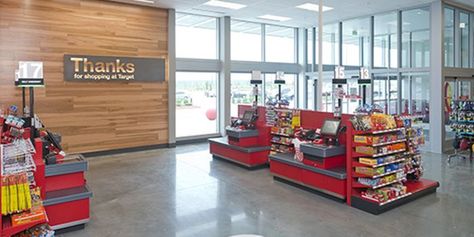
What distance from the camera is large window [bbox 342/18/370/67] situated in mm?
11125

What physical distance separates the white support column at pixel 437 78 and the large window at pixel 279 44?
213 inches

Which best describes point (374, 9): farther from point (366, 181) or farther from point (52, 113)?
point (52, 113)

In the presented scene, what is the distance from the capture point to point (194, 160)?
26.7ft

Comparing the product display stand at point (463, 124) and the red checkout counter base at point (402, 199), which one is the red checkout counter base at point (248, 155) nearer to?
the red checkout counter base at point (402, 199)

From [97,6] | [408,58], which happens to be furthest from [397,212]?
[97,6]

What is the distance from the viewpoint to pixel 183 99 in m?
10.8

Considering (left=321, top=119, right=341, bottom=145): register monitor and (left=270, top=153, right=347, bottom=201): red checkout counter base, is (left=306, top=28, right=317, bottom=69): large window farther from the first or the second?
(left=321, top=119, right=341, bottom=145): register monitor

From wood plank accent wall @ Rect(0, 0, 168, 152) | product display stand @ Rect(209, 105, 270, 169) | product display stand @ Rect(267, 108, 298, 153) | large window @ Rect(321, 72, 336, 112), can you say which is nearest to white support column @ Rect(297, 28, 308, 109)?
large window @ Rect(321, 72, 336, 112)

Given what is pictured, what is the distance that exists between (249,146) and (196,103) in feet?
13.8

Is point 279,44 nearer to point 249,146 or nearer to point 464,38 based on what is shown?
point 464,38

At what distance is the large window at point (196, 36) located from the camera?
10.5 meters

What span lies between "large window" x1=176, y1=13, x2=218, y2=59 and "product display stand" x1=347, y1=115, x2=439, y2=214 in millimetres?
6968

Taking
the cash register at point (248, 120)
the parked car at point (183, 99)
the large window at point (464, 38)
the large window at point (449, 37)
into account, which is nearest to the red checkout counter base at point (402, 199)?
the cash register at point (248, 120)

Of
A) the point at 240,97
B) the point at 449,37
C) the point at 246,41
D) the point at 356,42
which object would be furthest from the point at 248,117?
the point at 449,37
